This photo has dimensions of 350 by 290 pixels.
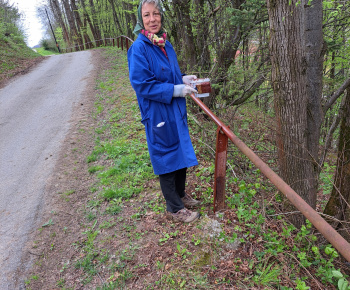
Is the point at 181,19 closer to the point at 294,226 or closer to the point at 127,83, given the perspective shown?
the point at 127,83

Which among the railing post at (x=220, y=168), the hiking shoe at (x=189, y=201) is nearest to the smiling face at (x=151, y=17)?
the railing post at (x=220, y=168)

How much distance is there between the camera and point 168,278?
2291 millimetres

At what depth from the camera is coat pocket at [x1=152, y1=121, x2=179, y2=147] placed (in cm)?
249

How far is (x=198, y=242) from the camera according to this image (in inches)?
101

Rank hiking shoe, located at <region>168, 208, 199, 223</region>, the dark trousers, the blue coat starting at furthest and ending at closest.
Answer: hiking shoe, located at <region>168, 208, 199, 223</region>, the dark trousers, the blue coat

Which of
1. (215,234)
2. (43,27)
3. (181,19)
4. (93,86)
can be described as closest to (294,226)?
(215,234)

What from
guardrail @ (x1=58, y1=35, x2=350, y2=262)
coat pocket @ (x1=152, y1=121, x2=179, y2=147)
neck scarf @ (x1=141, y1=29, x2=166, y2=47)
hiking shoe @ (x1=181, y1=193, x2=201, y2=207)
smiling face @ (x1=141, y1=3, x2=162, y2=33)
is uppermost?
smiling face @ (x1=141, y1=3, x2=162, y2=33)

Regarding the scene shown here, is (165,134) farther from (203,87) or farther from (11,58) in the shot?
(11,58)

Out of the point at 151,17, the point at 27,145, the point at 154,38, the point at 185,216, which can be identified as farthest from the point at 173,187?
the point at 27,145

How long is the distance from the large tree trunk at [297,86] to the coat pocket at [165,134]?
3.50ft

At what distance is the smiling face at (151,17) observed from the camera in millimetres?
2373

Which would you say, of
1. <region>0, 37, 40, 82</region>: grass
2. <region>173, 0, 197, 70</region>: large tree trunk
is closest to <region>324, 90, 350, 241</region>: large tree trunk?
<region>173, 0, 197, 70</region>: large tree trunk

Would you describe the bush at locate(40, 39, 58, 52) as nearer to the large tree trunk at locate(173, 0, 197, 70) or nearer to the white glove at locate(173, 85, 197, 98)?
the large tree trunk at locate(173, 0, 197, 70)

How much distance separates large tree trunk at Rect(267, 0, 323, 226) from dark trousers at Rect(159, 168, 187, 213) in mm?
1137
